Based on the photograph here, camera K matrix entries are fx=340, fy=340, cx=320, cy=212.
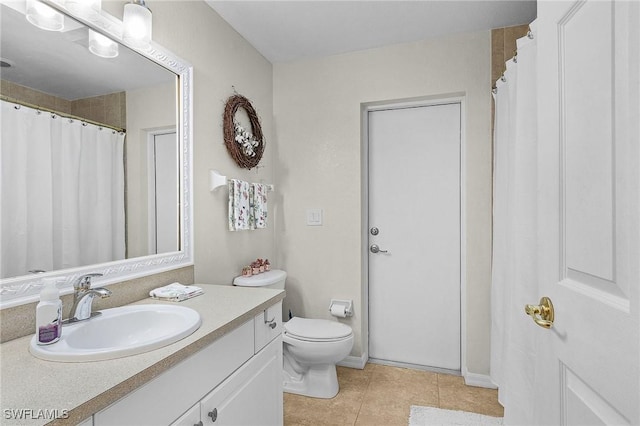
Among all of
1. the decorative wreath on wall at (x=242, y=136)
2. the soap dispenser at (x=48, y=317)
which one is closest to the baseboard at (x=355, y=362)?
the decorative wreath on wall at (x=242, y=136)

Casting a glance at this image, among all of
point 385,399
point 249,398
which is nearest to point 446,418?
point 385,399

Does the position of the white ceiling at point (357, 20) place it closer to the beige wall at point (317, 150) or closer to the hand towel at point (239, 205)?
the beige wall at point (317, 150)

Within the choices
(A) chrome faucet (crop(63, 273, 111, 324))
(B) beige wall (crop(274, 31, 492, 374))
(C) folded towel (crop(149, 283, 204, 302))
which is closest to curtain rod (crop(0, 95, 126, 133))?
(A) chrome faucet (crop(63, 273, 111, 324))

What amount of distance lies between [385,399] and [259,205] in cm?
151

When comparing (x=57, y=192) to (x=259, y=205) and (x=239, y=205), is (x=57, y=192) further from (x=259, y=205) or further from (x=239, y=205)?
(x=259, y=205)

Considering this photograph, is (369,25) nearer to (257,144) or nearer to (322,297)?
(257,144)

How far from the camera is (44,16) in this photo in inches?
46.6

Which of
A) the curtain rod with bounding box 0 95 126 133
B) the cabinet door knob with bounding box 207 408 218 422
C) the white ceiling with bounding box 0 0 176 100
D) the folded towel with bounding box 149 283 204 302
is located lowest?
the cabinet door knob with bounding box 207 408 218 422

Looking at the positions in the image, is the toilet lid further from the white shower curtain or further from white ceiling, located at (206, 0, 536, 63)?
white ceiling, located at (206, 0, 536, 63)

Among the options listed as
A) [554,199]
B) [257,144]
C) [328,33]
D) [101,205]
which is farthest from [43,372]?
[328,33]

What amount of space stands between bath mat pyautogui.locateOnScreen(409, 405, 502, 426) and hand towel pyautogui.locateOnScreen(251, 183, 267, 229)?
152 centimetres

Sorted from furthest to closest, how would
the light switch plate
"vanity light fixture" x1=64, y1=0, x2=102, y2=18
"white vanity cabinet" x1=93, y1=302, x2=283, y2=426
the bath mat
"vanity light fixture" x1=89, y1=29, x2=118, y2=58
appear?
1. the light switch plate
2. the bath mat
3. "vanity light fixture" x1=89, y1=29, x2=118, y2=58
4. "vanity light fixture" x1=64, y1=0, x2=102, y2=18
5. "white vanity cabinet" x1=93, y1=302, x2=283, y2=426

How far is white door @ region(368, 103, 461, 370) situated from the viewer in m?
2.53

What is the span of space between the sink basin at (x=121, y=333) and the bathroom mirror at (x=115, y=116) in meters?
0.19
